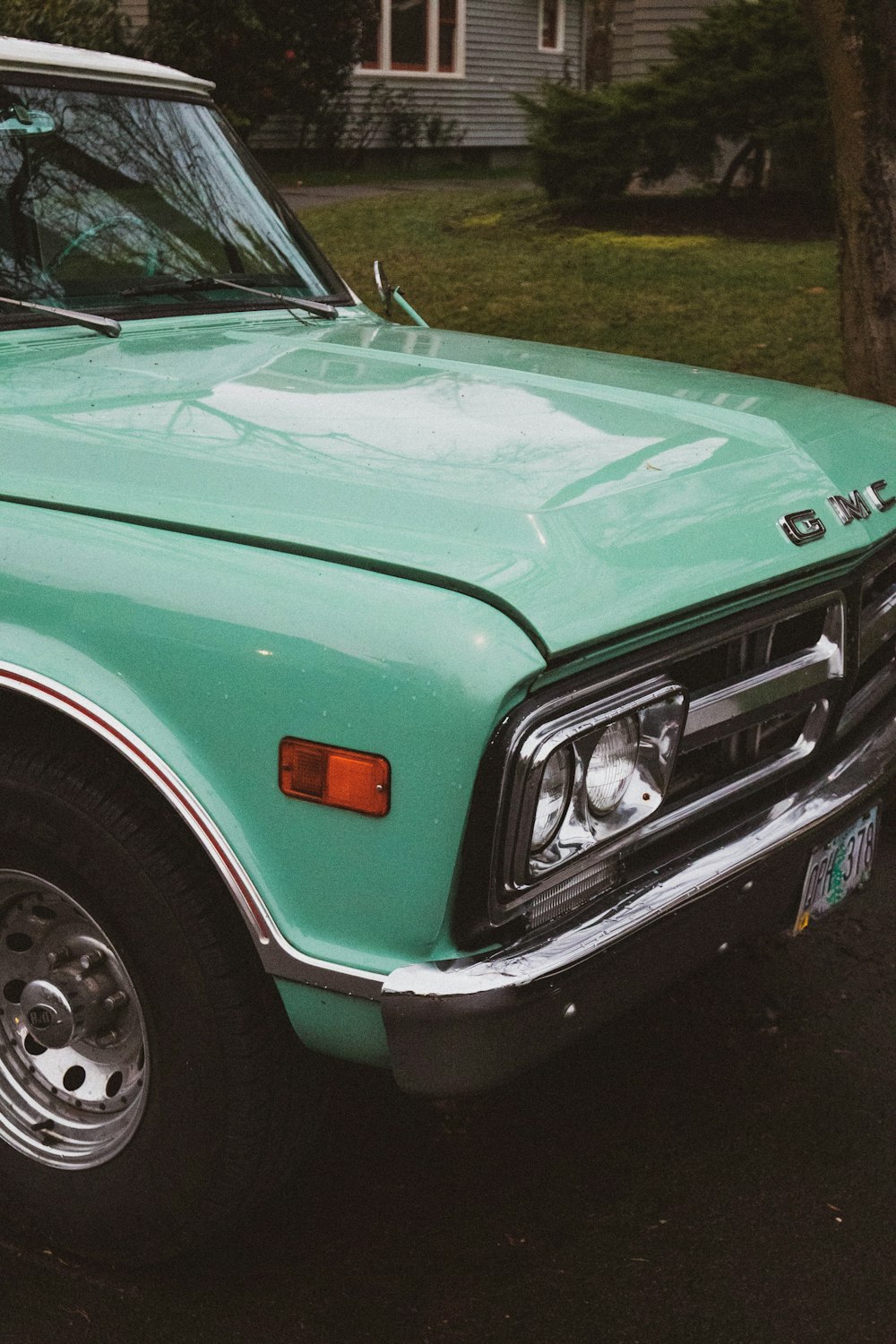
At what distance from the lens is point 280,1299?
2428 mm

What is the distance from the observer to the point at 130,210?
11.2 feet

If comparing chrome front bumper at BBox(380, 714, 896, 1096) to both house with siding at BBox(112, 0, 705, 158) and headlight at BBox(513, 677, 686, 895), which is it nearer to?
headlight at BBox(513, 677, 686, 895)

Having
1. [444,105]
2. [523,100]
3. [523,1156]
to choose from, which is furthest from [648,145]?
[523,1156]

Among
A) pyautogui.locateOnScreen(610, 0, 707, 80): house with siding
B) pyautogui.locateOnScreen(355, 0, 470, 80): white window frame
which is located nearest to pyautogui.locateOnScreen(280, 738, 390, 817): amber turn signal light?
pyautogui.locateOnScreen(610, 0, 707, 80): house with siding

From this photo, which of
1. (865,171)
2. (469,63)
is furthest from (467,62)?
Answer: (865,171)

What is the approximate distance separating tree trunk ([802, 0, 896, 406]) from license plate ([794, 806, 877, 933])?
2.90 m

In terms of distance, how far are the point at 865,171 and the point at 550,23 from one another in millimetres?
23489

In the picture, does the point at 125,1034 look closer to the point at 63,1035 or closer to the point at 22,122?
the point at 63,1035

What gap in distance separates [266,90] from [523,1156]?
18402 millimetres

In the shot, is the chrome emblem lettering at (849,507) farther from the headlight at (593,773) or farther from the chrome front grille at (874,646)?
the headlight at (593,773)

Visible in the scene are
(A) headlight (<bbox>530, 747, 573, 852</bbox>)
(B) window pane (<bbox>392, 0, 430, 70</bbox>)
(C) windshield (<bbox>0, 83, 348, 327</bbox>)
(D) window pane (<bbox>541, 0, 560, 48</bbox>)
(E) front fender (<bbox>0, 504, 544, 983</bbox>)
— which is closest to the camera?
(E) front fender (<bbox>0, 504, 544, 983</bbox>)

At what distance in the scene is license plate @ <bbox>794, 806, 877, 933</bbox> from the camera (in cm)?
261

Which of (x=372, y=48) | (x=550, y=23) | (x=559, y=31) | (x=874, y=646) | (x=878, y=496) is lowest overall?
(x=874, y=646)

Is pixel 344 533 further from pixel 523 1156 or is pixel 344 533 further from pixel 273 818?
pixel 523 1156
